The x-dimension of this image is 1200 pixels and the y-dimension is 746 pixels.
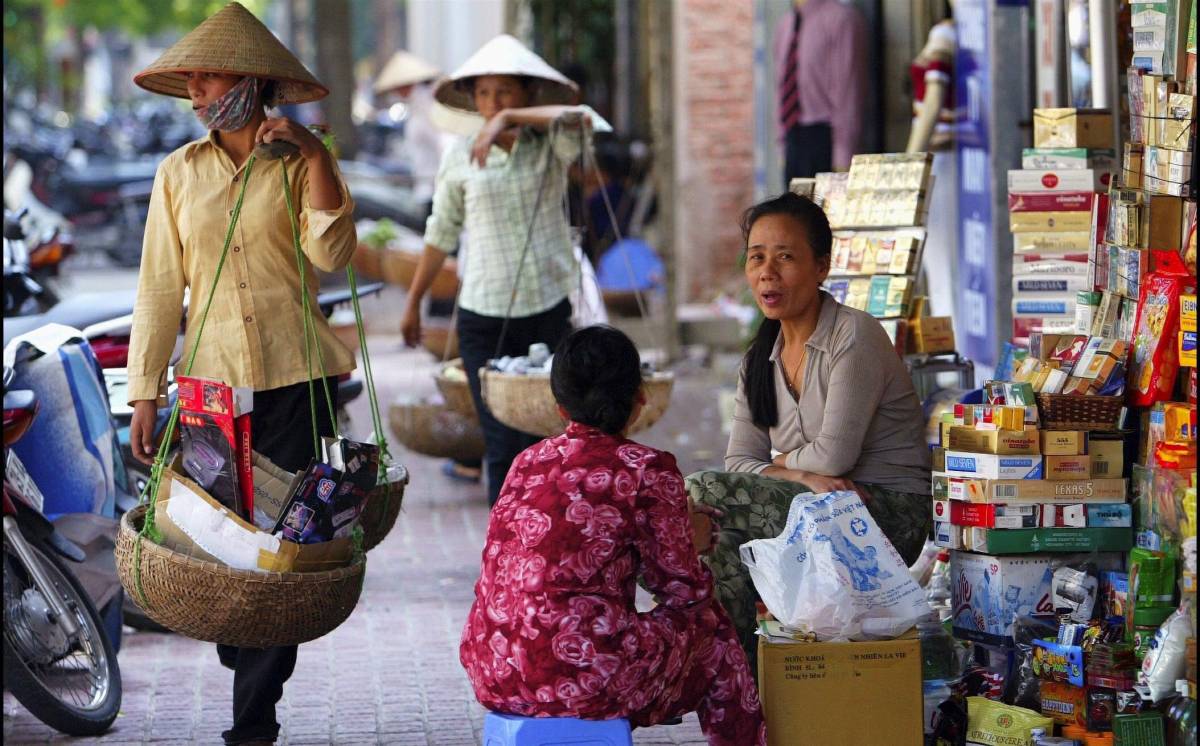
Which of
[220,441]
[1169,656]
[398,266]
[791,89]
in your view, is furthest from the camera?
[398,266]

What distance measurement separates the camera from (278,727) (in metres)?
4.47

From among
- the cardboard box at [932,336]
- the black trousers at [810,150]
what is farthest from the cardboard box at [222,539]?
the black trousers at [810,150]

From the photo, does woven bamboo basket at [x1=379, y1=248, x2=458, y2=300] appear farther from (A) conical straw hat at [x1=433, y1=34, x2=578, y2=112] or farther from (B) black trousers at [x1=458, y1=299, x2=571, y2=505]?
(B) black trousers at [x1=458, y1=299, x2=571, y2=505]

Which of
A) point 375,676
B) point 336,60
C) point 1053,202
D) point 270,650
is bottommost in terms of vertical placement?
point 375,676

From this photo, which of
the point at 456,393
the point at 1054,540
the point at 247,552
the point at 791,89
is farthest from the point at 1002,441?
the point at 791,89

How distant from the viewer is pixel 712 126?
46.5ft

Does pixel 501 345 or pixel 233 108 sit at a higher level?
pixel 233 108

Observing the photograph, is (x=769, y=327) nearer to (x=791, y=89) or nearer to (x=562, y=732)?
(x=562, y=732)

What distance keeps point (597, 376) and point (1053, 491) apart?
126cm

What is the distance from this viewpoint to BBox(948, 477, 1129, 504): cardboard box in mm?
4207

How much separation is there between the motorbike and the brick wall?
31.2 ft

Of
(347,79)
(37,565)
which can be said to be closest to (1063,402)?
(37,565)

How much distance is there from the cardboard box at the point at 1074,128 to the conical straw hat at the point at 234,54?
2.38 meters

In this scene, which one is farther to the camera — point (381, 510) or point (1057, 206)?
point (1057, 206)
